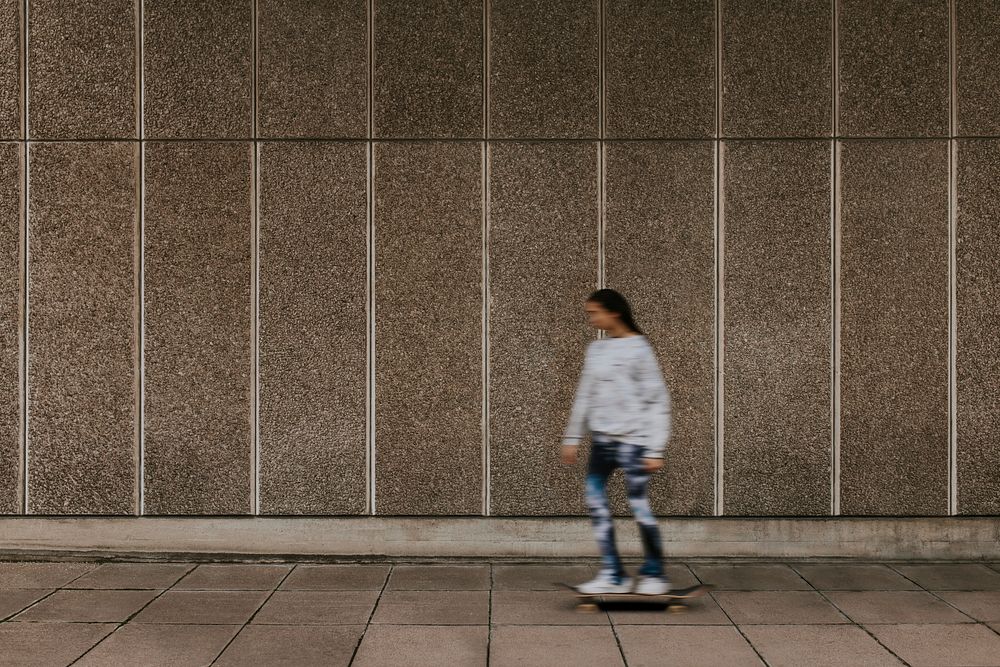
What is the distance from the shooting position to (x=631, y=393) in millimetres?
5293

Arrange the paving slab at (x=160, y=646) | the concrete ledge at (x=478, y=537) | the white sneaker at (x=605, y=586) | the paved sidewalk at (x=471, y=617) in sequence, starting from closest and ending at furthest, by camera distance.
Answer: the paving slab at (x=160, y=646) < the paved sidewalk at (x=471, y=617) < the white sneaker at (x=605, y=586) < the concrete ledge at (x=478, y=537)

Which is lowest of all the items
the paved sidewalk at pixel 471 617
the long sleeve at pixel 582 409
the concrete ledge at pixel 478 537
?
the paved sidewalk at pixel 471 617

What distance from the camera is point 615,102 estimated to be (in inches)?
266

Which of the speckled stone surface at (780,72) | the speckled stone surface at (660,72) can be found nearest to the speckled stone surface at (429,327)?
the speckled stone surface at (660,72)

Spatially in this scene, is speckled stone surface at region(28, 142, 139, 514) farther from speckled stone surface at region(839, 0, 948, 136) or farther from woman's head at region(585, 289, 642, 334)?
speckled stone surface at region(839, 0, 948, 136)

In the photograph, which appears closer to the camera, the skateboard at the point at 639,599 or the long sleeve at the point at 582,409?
the skateboard at the point at 639,599

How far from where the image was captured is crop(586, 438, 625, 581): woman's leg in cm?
538

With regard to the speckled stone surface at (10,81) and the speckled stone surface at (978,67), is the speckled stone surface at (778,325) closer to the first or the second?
the speckled stone surface at (978,67)

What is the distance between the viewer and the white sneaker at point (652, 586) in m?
5.32

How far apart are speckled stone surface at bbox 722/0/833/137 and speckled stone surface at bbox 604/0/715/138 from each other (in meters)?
0.18

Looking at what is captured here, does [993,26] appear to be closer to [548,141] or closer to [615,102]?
[615,102]

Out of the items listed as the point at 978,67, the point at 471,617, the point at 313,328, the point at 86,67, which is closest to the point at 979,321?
the point at 978,67

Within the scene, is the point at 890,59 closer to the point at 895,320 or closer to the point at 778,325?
the point at 895,320

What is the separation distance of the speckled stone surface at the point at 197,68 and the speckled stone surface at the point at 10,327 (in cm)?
121
